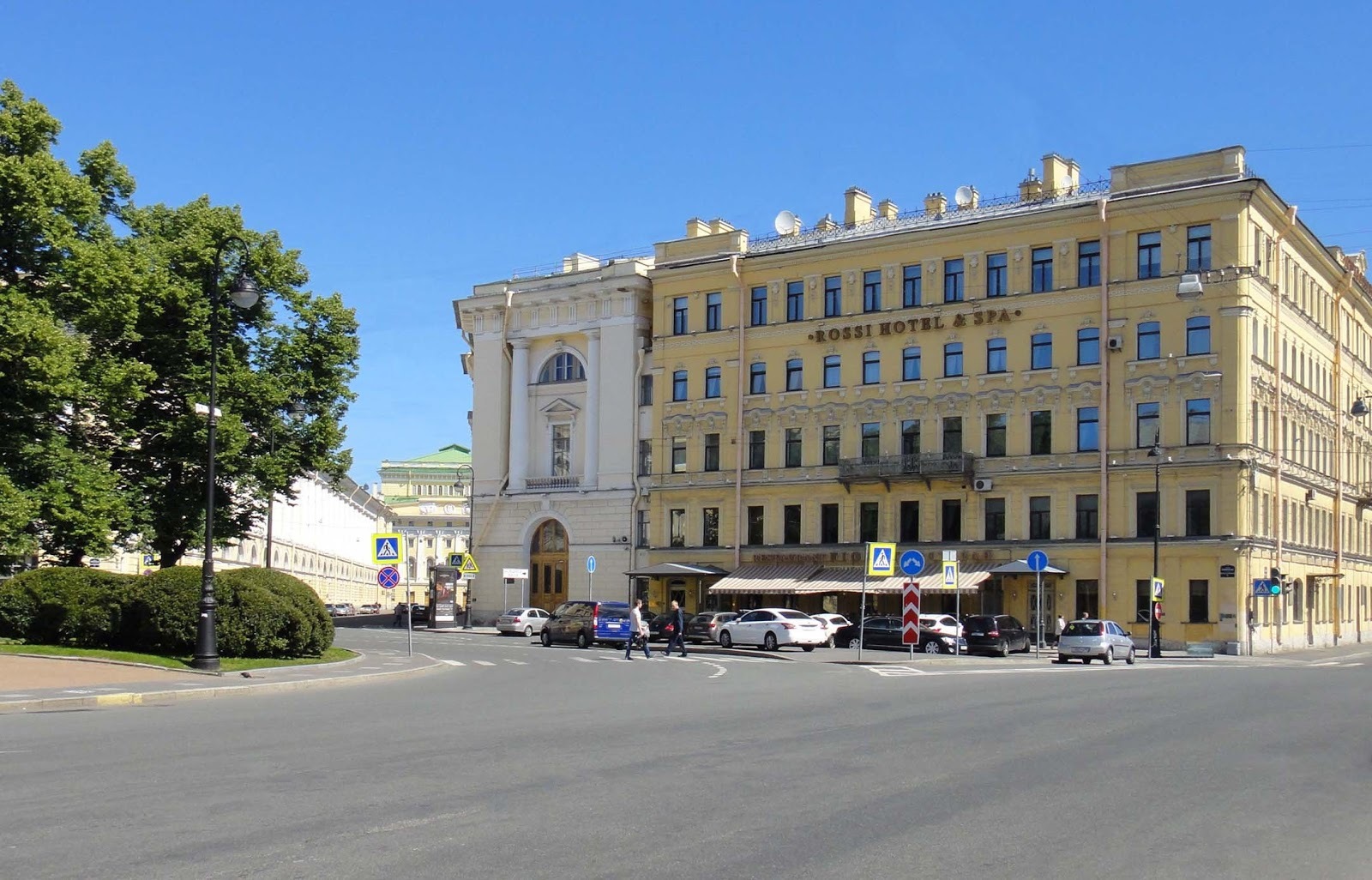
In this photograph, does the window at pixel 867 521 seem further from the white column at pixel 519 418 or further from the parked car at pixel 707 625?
the white column at pixel 519 418

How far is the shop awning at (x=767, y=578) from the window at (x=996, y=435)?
9.37 metres

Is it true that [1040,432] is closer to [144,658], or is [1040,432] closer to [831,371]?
[831,371]

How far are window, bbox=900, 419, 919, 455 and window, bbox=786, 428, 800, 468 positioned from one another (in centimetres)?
527

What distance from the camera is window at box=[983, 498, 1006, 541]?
188 feet

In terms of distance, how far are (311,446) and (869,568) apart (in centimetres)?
1764

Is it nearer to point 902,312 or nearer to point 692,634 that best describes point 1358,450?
point 902,312

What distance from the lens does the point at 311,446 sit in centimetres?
4288

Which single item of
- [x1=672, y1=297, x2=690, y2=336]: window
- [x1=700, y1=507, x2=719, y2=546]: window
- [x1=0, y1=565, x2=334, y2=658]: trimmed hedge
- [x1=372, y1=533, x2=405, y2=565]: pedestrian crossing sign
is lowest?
[x1=0, y1=565, x2=334, y2=658]: trimmed hedge

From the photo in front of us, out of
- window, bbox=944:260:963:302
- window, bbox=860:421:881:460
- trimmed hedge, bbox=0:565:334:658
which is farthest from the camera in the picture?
window, bbox=860:421:881:460

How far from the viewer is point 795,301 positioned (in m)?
63.8

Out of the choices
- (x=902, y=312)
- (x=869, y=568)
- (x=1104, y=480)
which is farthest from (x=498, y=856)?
(x=902, y=312)

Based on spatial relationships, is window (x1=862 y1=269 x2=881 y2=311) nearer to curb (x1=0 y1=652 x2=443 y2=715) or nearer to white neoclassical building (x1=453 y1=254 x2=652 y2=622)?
white neoclassical building (x1=453 y1=254 x2=652 y2=622)

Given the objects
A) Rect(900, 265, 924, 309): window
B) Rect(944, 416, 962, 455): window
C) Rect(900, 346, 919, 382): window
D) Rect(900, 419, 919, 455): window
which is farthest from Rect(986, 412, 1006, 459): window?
Rect(900, 265, 924, 309): window

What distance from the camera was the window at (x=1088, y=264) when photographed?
55.6m
